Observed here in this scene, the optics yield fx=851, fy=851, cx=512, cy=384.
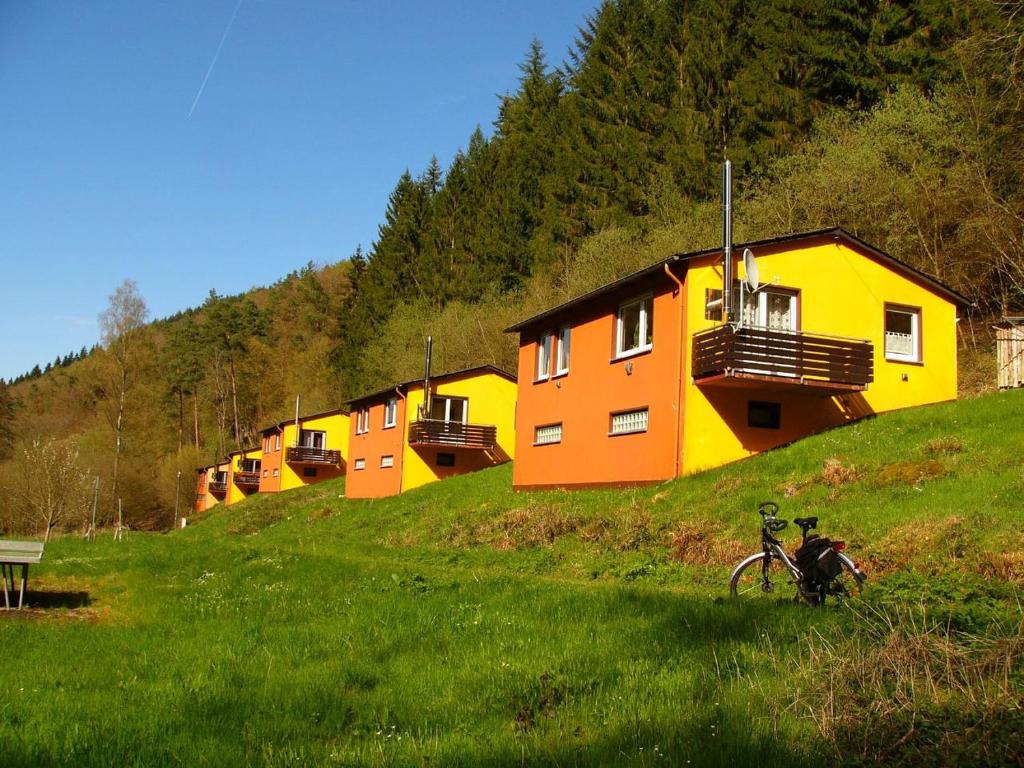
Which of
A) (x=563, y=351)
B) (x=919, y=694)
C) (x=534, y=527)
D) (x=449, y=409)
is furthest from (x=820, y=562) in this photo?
(x=449, y=409)

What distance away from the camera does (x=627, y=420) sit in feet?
73.9

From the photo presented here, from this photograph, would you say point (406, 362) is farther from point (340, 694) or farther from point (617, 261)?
point (340, 694)

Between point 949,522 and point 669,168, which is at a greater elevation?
point 669,168

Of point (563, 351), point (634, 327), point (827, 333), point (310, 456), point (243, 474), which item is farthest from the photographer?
point (243, 474)

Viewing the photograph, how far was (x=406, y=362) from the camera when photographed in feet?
184

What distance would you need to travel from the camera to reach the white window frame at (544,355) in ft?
90.6

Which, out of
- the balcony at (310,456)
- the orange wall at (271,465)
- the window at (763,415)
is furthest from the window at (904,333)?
the orange wall at (271,465)

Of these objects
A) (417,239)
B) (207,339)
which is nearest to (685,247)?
(417,239)

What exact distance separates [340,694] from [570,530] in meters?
12.3

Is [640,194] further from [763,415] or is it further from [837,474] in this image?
[837,474]

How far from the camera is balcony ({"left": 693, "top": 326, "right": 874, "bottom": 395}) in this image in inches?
753

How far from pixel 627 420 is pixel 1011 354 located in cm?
983

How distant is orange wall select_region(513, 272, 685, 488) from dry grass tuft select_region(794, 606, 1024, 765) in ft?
48.3

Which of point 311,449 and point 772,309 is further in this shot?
point 311,449
